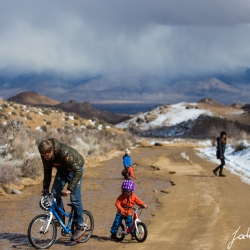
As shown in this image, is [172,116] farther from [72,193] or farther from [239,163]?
[72,193]

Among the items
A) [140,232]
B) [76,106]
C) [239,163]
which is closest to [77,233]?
[140,232]

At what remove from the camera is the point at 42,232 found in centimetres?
802

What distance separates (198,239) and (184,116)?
75.0 meters

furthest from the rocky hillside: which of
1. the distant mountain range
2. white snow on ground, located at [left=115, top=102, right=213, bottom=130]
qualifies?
the distant mountain range

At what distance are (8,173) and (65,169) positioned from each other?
261 inches

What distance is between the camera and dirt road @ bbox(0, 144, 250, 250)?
850 cm

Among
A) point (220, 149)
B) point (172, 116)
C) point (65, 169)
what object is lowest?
point (172, 116)

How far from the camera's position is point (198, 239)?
28.2ft

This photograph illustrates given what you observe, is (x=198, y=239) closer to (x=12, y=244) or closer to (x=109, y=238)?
(x=109, y=238)

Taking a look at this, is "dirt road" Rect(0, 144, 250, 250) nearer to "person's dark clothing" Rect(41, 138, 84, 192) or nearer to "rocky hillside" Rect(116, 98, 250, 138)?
"person's dark clothing" Rect(41, 138, 84, 192)

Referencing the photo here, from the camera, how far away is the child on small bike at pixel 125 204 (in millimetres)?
8570

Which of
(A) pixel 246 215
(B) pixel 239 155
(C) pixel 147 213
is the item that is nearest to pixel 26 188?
(C) pixel 147 213

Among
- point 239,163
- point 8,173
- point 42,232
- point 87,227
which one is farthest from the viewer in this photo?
point 239,163

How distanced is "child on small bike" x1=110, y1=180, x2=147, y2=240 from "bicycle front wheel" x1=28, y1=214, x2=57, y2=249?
1.04 meters
